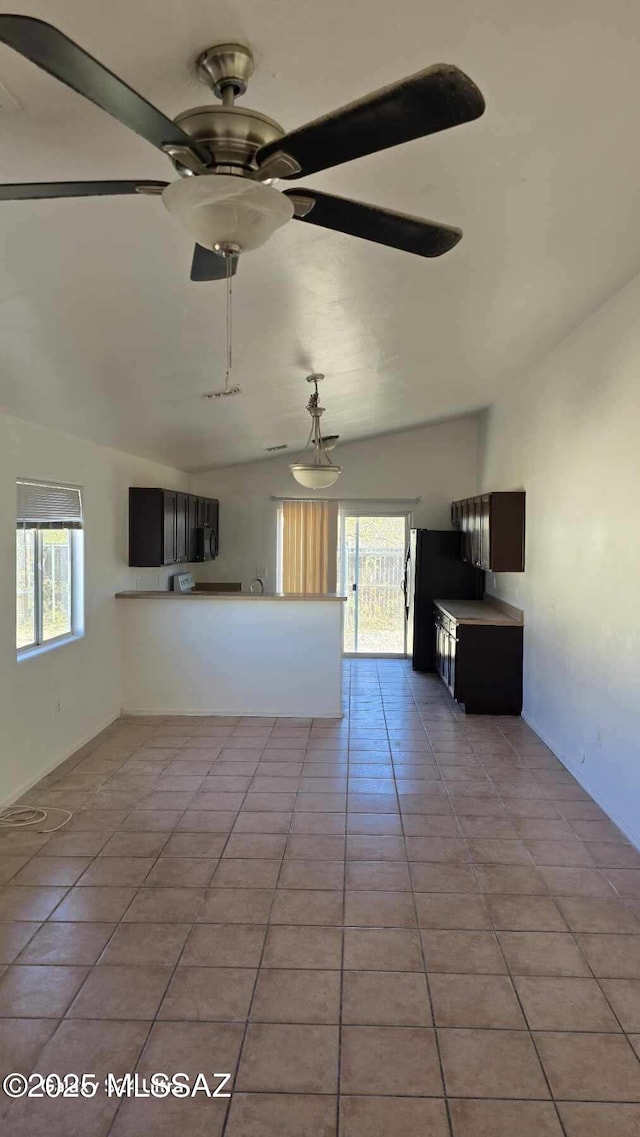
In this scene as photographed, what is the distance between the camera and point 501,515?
5820 mm

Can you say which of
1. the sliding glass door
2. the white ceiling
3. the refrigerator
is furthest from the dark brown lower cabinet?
the sliding glass door

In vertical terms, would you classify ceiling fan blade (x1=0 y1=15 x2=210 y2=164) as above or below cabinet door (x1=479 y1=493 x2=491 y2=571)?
above

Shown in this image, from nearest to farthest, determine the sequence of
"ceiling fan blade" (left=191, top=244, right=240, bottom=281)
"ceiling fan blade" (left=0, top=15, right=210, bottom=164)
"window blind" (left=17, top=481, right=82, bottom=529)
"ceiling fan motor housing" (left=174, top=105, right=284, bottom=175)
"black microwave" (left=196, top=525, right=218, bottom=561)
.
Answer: "ceiling fan blade" (left=0, top=15, right=210, bottom=164) < "ceiling fan motor housing" (left=174, top=105, right=284, bottom=175) < "ceiling fan blade" (left=191, top=244, right=240, bottom=281) < "window blind" (left=17, top=481, right=82, bottom=529) < "black microwave" (left=196, top=525, right=218, bottom=561)

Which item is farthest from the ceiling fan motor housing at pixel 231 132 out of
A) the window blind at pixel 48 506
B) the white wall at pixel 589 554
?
the window blind at pixel 48 506

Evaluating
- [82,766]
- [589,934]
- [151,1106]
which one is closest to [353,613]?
[82,766]

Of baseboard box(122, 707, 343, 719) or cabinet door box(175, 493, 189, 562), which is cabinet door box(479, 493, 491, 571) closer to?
baseboard box(122, 707, 343, 719)

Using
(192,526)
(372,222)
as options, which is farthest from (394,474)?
(372,222)

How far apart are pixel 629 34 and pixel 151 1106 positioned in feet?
9.95

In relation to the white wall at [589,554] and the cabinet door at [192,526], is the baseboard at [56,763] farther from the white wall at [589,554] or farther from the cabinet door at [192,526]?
the white wall at [589,554]

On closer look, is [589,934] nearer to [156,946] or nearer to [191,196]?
[156,946]

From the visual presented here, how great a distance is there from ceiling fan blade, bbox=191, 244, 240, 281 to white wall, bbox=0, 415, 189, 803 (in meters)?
2.42

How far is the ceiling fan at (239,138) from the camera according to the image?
1063 millimetres

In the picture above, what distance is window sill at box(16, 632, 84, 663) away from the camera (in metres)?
4.12

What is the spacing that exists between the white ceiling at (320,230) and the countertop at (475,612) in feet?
7.24
